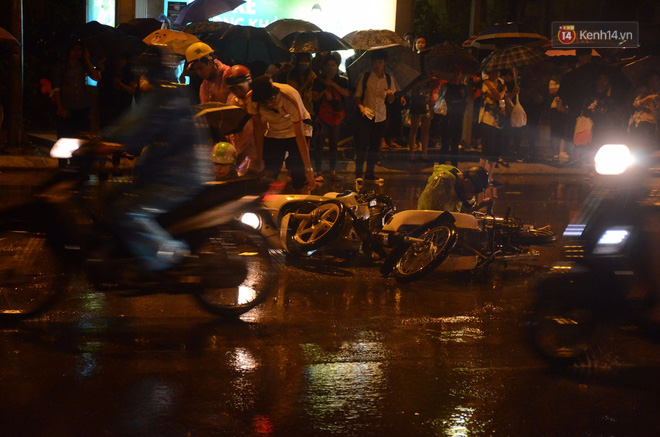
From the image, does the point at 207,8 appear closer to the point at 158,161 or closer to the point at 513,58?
the point at 513,58

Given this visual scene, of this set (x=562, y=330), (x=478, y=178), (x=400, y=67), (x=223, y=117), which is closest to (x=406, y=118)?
(x=400, y=67)

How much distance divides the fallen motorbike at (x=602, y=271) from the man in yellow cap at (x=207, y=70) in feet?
16.7

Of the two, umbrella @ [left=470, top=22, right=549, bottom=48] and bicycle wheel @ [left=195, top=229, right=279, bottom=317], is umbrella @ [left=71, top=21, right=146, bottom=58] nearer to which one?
umbrella @ [left=470, top=22, right=549, bottom=48]

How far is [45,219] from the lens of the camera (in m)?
5.92

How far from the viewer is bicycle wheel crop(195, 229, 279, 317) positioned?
6.15 m

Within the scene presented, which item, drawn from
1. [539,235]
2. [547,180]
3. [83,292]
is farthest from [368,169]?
[83,292]

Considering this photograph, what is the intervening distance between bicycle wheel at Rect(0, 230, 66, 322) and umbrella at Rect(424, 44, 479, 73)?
11.8 m

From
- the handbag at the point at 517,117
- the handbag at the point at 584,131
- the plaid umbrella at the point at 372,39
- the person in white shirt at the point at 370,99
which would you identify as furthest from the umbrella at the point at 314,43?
the handbag at the point at 584,131

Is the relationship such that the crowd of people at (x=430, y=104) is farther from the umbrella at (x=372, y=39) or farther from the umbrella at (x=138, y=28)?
the umbrella at (x=138, y=28)

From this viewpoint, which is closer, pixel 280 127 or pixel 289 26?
pixel 280 127

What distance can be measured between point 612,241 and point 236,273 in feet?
8.22

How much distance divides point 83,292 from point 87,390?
234cm

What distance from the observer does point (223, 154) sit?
6.94m

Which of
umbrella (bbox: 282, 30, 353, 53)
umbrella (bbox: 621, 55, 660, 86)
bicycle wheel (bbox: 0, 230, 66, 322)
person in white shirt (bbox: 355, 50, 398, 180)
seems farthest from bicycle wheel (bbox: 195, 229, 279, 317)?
umbrella (bbox: 621, 55, 660, 86)
